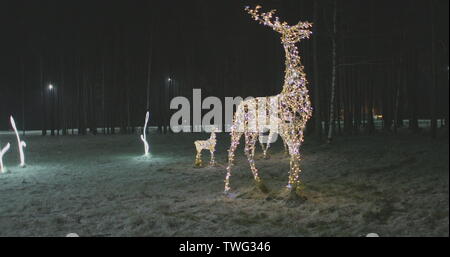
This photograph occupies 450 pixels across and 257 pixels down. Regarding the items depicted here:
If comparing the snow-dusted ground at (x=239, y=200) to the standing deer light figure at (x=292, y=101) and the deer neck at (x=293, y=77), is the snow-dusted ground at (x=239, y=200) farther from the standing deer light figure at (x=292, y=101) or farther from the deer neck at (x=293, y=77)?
the deer neck at (x=293, y=77)

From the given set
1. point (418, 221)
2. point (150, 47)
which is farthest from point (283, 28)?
point (150, 47)

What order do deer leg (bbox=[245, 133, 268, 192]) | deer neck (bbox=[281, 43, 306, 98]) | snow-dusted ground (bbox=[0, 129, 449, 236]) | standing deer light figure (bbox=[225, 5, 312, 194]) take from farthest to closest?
deer leg (bbox=[245, 133, 268, 192]) < deer neck (bbox=[281, 43, 306, 98]) < standing deer light figure (bbox=[225, 5, 312, 194]) < snow-dusted ground (bbox=[0, 129, 449, 236])

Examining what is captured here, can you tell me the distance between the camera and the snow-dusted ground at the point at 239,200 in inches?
269

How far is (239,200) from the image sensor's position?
895 cm

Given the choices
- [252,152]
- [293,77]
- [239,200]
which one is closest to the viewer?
[239,200]

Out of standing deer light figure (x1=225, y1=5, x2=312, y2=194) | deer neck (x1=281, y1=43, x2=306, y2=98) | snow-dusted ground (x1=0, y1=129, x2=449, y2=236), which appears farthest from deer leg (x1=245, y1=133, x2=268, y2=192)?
deer neck (x1=281, y1=43, x2=306, y2=98)

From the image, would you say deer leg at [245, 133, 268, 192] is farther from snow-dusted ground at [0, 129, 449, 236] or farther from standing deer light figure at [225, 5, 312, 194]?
snow-dusted ground at [0, 129, 449, 236]

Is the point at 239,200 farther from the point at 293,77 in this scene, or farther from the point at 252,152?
the point at 293,77

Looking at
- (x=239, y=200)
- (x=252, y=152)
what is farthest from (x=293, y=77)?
(x=239, y=200)

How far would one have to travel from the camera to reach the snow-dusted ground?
6.83 metres

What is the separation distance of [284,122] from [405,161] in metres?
4.69

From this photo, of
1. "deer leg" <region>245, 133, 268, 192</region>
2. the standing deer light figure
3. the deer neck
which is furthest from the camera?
"deer leg" <region>245, 133, 268, 192</region>
